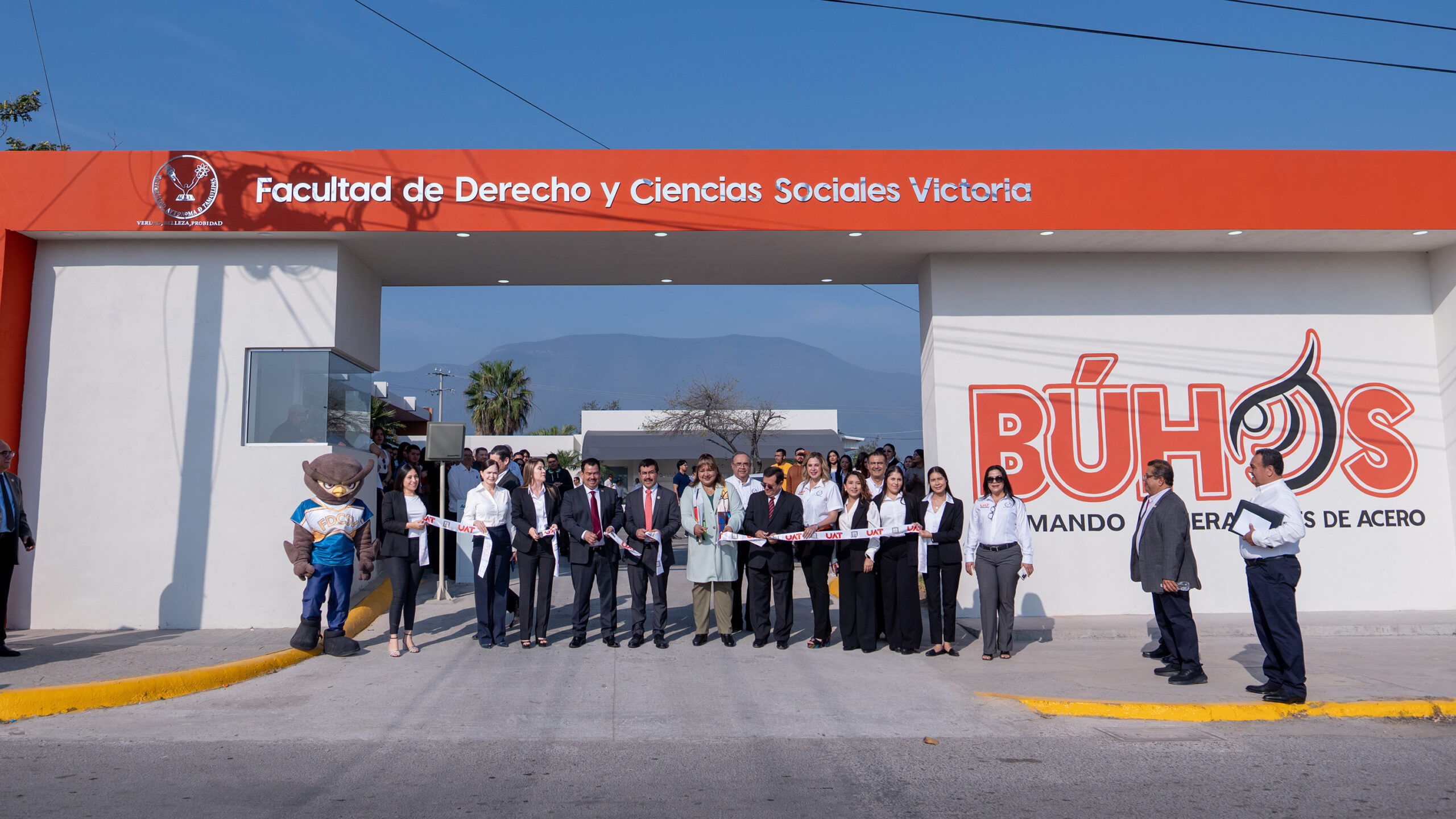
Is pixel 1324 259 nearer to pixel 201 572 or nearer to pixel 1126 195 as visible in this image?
pixel 1126 195

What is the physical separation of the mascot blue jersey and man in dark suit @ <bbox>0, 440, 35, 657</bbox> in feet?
8.33

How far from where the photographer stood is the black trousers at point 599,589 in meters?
9.12

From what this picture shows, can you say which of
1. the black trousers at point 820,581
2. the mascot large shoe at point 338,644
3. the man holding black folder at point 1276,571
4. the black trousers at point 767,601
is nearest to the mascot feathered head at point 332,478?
the mascot large shoe at point 338,644

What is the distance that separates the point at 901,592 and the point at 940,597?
1.21 feet

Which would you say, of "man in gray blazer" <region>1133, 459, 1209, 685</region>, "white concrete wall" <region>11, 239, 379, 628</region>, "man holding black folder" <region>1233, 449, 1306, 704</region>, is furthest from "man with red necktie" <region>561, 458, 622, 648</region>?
"man holding black folder" <region>1233, 449, 1306, 704</region>

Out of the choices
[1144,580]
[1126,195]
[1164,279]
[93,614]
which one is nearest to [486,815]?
[1144,580]

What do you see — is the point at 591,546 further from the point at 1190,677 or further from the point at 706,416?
the point at 706,416

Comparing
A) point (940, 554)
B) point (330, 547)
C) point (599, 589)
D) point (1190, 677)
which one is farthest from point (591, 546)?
point (1190, 677)

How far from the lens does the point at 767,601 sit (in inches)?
372

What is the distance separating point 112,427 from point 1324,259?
13893mm

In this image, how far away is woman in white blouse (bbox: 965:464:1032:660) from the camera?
8.57 metres

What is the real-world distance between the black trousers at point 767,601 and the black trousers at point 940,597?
1341mm

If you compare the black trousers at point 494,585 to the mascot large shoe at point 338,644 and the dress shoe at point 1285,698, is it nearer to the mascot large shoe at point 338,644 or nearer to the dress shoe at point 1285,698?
the mascot large shoe at point 338,644

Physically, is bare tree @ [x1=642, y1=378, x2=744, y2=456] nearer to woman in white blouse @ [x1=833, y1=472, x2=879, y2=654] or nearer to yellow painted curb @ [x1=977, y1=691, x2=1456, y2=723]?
woman in white blouse @ [x1=833, y1=472, x2=879, y2=654]
